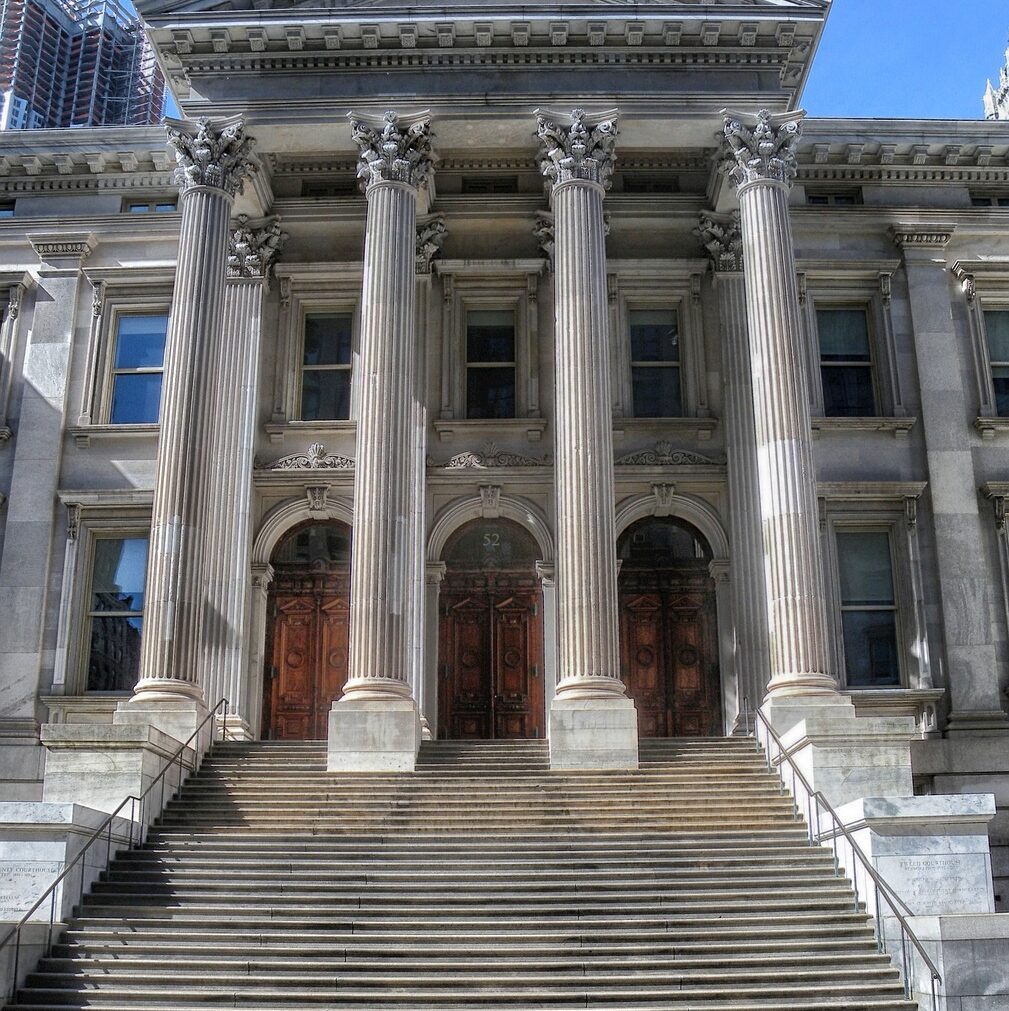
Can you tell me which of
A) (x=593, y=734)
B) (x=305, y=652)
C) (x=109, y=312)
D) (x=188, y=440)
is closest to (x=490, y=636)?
(x=305, y=652)

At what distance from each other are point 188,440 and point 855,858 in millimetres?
11663

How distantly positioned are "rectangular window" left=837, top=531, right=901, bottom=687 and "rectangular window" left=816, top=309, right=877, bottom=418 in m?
2.59

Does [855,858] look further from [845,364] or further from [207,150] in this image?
[207,150]

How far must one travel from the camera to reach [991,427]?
80.6 ft

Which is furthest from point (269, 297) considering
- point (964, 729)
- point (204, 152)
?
point (964, 729)

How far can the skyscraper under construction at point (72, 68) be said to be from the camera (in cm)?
7838

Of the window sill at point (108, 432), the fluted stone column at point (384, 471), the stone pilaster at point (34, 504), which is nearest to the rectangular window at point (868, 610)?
the fluted stone column at point (384, 471)

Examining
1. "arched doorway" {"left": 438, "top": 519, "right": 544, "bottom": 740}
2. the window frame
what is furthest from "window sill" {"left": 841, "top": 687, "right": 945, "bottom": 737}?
the window frame

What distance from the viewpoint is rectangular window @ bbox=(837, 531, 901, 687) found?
77.7 feet

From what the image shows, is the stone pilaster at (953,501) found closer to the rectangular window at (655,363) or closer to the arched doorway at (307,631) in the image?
the rectangular window at (655,363)

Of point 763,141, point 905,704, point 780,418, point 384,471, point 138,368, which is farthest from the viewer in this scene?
point 138,368

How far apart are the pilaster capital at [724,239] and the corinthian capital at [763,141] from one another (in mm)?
2926

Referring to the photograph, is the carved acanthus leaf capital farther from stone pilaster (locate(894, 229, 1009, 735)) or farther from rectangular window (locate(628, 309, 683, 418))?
stone pilaster (locate(894, 229, 1009, 735))

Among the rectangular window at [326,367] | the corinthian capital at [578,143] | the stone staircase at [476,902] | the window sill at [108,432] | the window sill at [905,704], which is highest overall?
the corinthian capital at [578,143]
